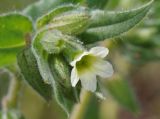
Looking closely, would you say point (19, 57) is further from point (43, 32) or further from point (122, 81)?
point (122, 81)

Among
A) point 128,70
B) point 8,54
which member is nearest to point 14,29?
point 8,54

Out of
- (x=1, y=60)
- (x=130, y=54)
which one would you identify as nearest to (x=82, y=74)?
(x=1, y=60)

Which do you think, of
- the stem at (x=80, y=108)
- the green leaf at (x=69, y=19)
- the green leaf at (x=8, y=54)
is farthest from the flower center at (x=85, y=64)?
the stem at (x=80, y=108)

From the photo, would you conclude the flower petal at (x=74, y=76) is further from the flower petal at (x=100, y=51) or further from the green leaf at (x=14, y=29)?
the green leaf at (x=14, y=29)

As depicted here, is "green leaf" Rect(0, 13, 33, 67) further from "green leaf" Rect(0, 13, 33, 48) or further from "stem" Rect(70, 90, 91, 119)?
"stem" Rect(70, 90, 91, 119)

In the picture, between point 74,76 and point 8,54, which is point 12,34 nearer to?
point 8,54

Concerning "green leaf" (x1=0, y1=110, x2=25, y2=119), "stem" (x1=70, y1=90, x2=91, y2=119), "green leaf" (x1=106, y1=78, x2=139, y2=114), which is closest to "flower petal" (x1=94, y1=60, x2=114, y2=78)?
"green leaf" (x1=0, y1=110, x2=25, y2=119)
